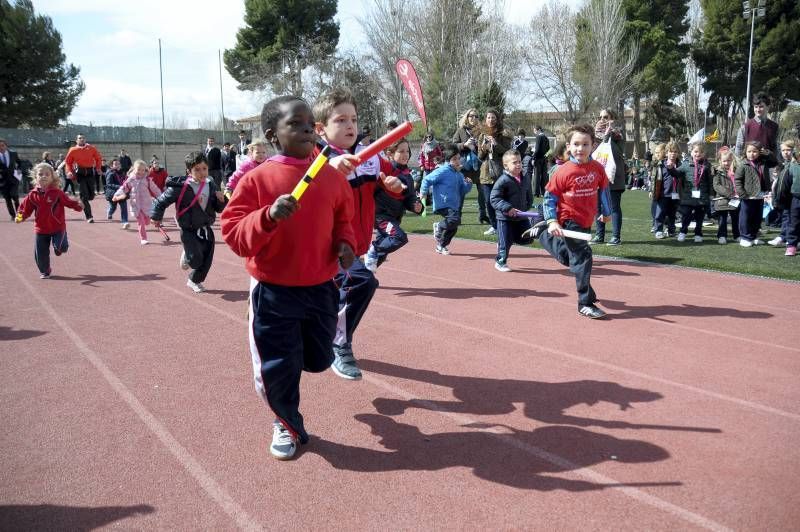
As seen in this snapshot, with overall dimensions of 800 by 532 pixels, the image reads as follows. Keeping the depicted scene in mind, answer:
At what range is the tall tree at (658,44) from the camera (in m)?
44.8

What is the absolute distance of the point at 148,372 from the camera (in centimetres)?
493

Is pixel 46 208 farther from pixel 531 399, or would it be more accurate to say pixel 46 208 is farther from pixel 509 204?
pixel 531 399

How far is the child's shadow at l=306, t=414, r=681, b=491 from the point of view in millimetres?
3275

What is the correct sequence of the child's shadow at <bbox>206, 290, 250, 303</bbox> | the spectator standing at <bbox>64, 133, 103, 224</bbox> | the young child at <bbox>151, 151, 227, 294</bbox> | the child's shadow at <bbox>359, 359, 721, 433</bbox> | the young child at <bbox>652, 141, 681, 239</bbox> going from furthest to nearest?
the spectator standing at <bbox>64, 133, 103, 224</bbox>, the young child at <bbox>652, 141, 681, 239</bbox>, the young child at <bbox>151, 151, 227, 294</bbox>, the child's shadow at <bbox>206, 290, 250, 303</bbox>, the child's shadow at <bbox>359, 359, 721, 433</bbox>

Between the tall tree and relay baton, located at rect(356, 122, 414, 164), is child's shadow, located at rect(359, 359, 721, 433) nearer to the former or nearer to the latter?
relay baton, located at rect(356, 122, 414, 164)

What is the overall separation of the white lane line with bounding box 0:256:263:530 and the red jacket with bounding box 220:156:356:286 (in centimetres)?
113

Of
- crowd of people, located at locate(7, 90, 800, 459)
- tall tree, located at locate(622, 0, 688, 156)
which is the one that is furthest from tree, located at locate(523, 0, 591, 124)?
crowd of people, located at locate(7, 90, 800, 459)

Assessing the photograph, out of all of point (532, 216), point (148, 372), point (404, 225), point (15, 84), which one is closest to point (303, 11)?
point (15, 84)

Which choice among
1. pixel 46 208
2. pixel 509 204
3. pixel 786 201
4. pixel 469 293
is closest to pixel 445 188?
pixel 509 204

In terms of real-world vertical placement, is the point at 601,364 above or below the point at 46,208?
below

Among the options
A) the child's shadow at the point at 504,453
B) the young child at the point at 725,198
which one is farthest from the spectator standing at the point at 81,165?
the child's shadow at the point at 504,453

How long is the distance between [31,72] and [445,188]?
1625 inches

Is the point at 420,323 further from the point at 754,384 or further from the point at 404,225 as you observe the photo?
the point at 404,225

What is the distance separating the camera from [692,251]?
10.4 m
